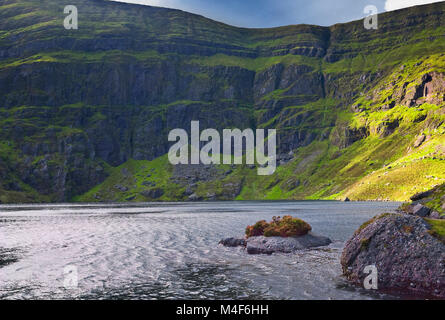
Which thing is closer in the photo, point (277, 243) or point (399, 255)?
point (399, 255)

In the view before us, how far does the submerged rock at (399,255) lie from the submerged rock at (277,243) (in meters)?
13.3

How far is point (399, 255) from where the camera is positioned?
27.2m

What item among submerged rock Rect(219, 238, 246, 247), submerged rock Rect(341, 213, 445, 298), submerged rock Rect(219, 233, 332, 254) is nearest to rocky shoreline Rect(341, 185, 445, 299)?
submerged rock Rect(341, 213, 445, 298)

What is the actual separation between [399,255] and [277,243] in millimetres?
19625

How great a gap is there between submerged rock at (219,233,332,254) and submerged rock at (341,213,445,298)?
1331 cm

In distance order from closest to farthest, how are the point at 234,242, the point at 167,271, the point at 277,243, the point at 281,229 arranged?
the point at 167,271 < the point at 277,243 < the point at 281,229 < the point at 234,242

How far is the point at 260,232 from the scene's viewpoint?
167 ft

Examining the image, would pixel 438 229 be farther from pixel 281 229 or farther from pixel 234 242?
pixel 234 242

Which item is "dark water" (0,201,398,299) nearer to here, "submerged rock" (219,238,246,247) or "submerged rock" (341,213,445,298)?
"submerged rock" (219,238,246,247)

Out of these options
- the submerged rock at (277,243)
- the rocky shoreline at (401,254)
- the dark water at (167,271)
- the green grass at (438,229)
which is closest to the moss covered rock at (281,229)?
the submerged rock at (277,243)

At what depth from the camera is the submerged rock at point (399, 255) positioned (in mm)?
25156

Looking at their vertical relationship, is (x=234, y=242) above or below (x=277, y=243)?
below

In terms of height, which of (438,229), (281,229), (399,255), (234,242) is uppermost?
(438,229)

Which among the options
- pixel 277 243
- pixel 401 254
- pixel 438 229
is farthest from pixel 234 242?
pixel 438 229
